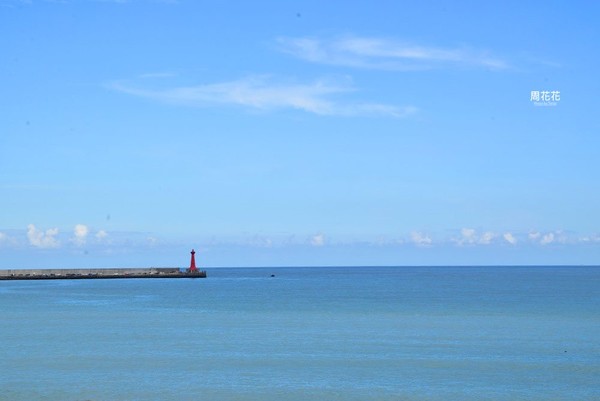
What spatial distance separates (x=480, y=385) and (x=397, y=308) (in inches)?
Result: 1680

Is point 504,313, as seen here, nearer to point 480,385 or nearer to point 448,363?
point 448,363

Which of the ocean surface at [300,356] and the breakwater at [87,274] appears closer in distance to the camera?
the ocean surface at [300,356]

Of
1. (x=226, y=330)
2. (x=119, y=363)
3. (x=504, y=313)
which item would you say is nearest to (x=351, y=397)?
(x=119, y=363)

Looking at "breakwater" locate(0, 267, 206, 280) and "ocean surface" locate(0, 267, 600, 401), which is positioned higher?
"breakwater" locate(0, 267, 206, 280)

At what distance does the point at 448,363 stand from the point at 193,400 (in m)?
13.9

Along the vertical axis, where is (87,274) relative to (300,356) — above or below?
above

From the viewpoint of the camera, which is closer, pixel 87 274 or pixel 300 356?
pixel 300 356

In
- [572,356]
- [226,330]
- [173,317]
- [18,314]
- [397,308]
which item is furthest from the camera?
[397,308]

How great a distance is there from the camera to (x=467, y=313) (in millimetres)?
67875

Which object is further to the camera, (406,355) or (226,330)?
(226,330)

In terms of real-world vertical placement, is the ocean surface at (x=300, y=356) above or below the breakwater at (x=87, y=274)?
below

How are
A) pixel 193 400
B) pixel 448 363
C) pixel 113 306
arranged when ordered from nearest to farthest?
pixel 193 400 < pixel 448 363 < pixel 113 306

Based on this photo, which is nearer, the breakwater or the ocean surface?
the ocean surface

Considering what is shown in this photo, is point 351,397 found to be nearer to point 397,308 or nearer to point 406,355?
point 406,355
